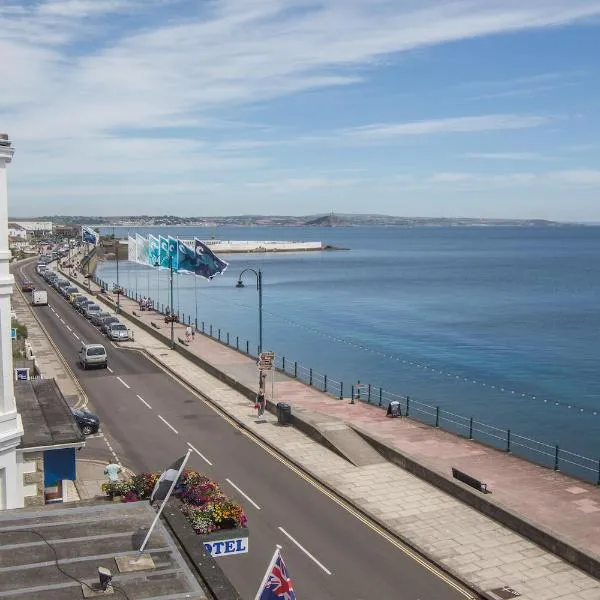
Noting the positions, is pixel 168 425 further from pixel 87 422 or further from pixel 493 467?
pixel 493 467

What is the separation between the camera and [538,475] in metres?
24.5

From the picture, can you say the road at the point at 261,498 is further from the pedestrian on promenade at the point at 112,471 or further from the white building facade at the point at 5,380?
the white building facade at the point at 5,380

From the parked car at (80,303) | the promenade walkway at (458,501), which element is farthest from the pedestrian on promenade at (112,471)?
the parked car at (80,303)

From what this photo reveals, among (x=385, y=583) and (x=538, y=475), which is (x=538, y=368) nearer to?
(x=538, y=475)

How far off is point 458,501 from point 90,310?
47772 mm

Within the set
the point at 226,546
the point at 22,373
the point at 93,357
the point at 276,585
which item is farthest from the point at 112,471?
the point at 93,357

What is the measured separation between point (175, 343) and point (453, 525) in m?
31.3

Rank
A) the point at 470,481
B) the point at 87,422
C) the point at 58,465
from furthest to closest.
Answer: the point at 87,422 → the point at 470,481 → the point at 58,465

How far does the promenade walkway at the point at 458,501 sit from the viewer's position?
688 inches

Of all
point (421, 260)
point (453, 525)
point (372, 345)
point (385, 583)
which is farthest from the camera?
point (421, 260)

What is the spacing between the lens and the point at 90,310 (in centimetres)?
6391

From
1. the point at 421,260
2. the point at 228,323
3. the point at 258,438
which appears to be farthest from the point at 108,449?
the point at 421,260

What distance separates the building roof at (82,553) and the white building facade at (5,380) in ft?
11.7

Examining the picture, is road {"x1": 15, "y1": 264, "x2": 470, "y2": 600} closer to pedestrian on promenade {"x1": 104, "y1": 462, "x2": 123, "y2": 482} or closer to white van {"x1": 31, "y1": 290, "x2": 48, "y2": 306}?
pedestrian on promenade {"x1": 104, "y1": 462, "x2": 123, "y2": 482}
